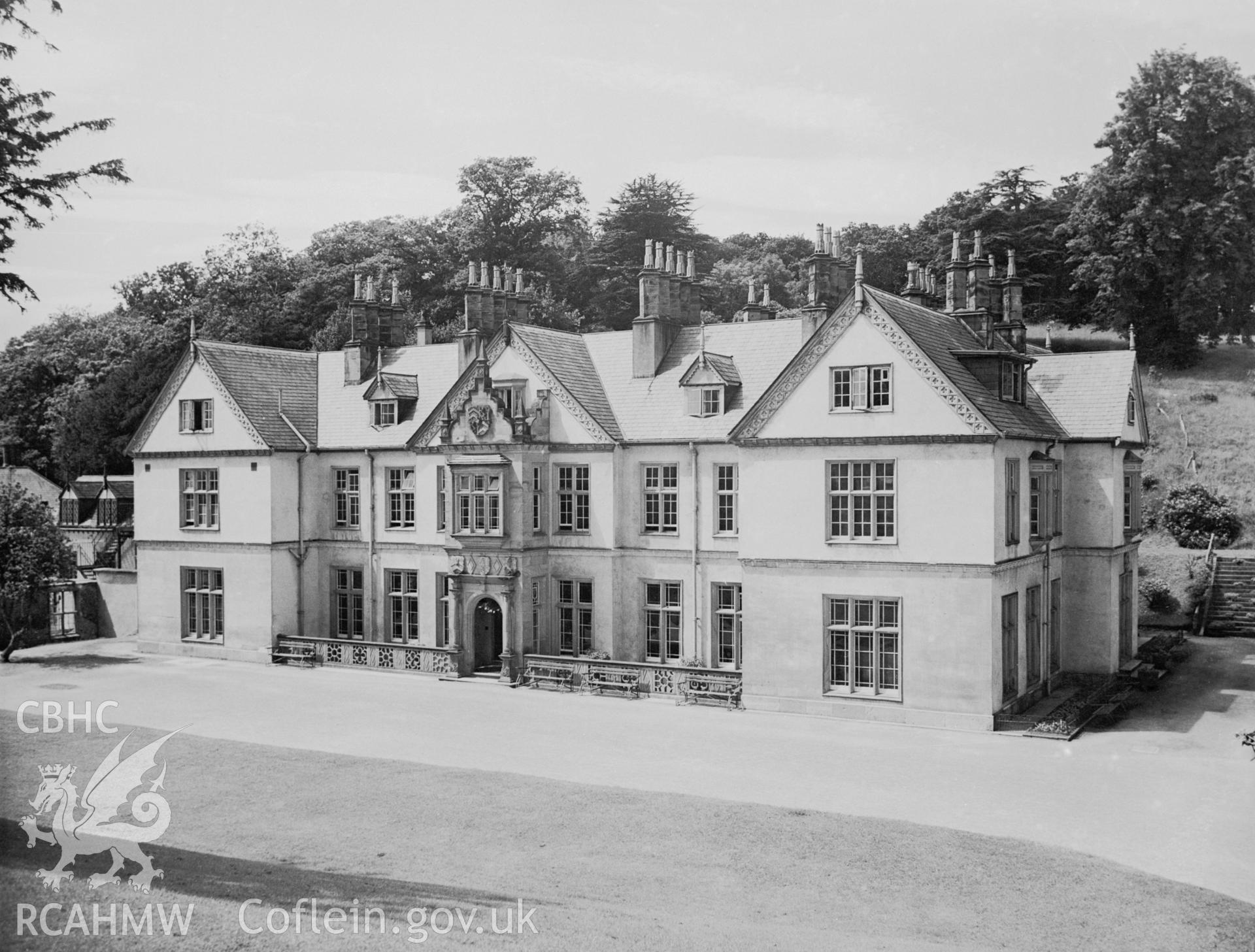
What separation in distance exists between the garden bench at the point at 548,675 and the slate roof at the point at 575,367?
25.7 ft

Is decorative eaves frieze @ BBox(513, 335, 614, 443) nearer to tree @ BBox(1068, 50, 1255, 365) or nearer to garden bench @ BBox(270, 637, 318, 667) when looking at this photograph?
garden bench @ BBox(270, 637, 318, 667)

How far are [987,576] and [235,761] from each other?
1951 cm

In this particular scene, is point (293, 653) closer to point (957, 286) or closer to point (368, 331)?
point (368, 331)

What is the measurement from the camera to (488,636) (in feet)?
135

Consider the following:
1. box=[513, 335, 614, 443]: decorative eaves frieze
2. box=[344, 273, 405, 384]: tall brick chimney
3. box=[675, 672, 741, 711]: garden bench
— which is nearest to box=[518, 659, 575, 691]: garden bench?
box=[675, 672, 741, 711]: garden bench

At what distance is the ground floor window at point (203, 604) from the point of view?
45.6 m

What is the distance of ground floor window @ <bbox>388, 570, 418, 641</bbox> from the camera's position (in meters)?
44.1

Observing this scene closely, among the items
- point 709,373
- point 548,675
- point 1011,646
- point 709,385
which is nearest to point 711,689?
point 548,675

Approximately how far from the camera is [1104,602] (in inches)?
1489

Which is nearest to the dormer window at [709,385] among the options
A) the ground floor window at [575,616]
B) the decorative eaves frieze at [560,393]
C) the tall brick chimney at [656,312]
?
the tall brick chimney at [656,312]

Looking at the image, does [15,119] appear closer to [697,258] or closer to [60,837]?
[60,837]

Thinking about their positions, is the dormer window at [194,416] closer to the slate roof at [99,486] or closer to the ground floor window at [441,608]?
the ground floor window at [441,608]

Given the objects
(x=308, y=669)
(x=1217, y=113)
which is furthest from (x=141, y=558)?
(x=1217, y=113)

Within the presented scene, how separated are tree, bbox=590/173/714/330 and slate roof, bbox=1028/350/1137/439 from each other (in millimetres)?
38271
